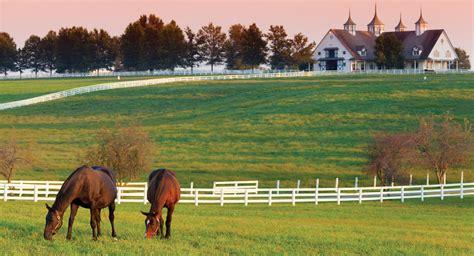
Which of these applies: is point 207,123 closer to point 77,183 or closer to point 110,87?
point 110,87

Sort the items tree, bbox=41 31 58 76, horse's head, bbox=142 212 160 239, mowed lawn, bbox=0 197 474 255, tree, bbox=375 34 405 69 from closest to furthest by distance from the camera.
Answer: mowed lawn, bbox=0 197 474 255 → horse's head, bbox=142 212 160 239 → tree, bbox=375 34 405 69 → tree, bbox=41 31 58 76

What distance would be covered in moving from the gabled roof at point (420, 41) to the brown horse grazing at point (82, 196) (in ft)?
400

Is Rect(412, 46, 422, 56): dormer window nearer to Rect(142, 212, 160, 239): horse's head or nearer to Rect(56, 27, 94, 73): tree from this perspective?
Rect(56, 27, 94, 73): tree

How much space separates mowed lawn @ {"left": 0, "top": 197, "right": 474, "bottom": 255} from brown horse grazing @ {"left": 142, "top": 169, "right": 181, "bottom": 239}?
0.33m

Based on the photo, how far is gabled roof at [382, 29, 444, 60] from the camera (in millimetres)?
136738

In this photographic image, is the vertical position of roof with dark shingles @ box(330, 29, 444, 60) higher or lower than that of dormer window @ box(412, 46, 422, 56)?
higher

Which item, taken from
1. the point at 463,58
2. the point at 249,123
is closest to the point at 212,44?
the point at 463,58

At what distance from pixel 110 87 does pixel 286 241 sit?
3288 inches

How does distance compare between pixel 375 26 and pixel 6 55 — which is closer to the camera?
pixel 375 26

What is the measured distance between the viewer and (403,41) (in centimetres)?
14075

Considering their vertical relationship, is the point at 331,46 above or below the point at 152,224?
above

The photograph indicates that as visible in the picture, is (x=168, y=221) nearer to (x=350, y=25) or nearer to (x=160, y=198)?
(x=160, y=198)

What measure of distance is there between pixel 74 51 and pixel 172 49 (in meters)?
22.6

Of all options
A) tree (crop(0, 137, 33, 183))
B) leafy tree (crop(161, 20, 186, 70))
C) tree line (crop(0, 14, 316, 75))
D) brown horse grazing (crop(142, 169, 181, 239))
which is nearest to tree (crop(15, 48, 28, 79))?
tree line (crop(0, 14, 316, 75))
